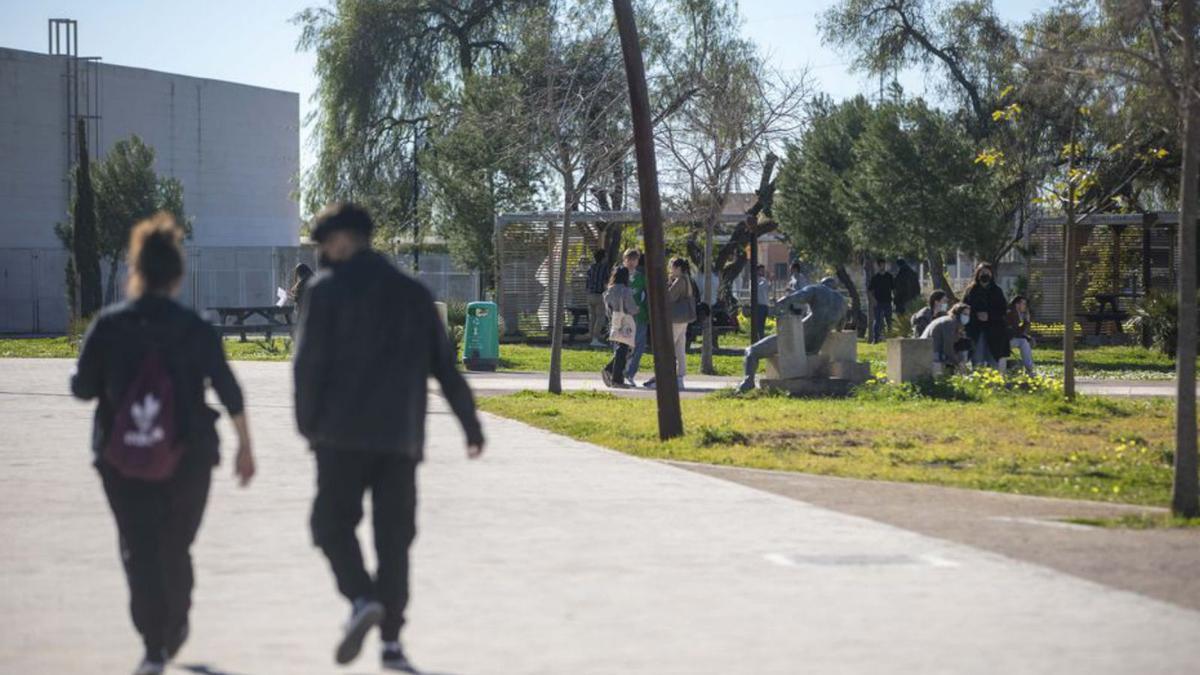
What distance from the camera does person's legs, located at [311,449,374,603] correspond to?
21.5 ft

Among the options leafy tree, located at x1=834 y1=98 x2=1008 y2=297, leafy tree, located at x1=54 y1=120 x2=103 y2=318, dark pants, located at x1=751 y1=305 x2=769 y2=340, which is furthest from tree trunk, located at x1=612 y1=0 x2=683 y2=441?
leafy tree, located at x1=54 y1=120 x2=103 y2=318

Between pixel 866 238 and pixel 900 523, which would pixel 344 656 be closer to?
pixel 900 523

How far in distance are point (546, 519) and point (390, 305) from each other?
3.94m

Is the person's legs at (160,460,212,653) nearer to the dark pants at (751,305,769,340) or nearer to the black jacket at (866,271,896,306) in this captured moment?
the dark pants at (751,305,769,340)

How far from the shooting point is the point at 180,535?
6598 mm

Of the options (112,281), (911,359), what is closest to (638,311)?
(911,359)

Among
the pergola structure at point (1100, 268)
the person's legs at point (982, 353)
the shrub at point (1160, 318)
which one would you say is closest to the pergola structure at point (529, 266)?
the pergola structure at point (1100, 268)

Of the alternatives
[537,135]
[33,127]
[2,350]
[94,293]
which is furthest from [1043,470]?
[33,127]

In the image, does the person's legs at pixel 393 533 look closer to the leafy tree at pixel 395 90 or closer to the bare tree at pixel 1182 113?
the bare tree at pixel 1182 113

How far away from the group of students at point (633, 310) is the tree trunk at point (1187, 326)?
38.0 ft

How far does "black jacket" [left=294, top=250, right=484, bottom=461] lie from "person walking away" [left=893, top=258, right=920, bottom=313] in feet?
95.3

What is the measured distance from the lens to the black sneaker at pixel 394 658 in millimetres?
6473

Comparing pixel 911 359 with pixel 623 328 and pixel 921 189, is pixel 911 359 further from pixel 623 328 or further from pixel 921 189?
pixel 921 189

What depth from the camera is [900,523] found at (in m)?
10.4
